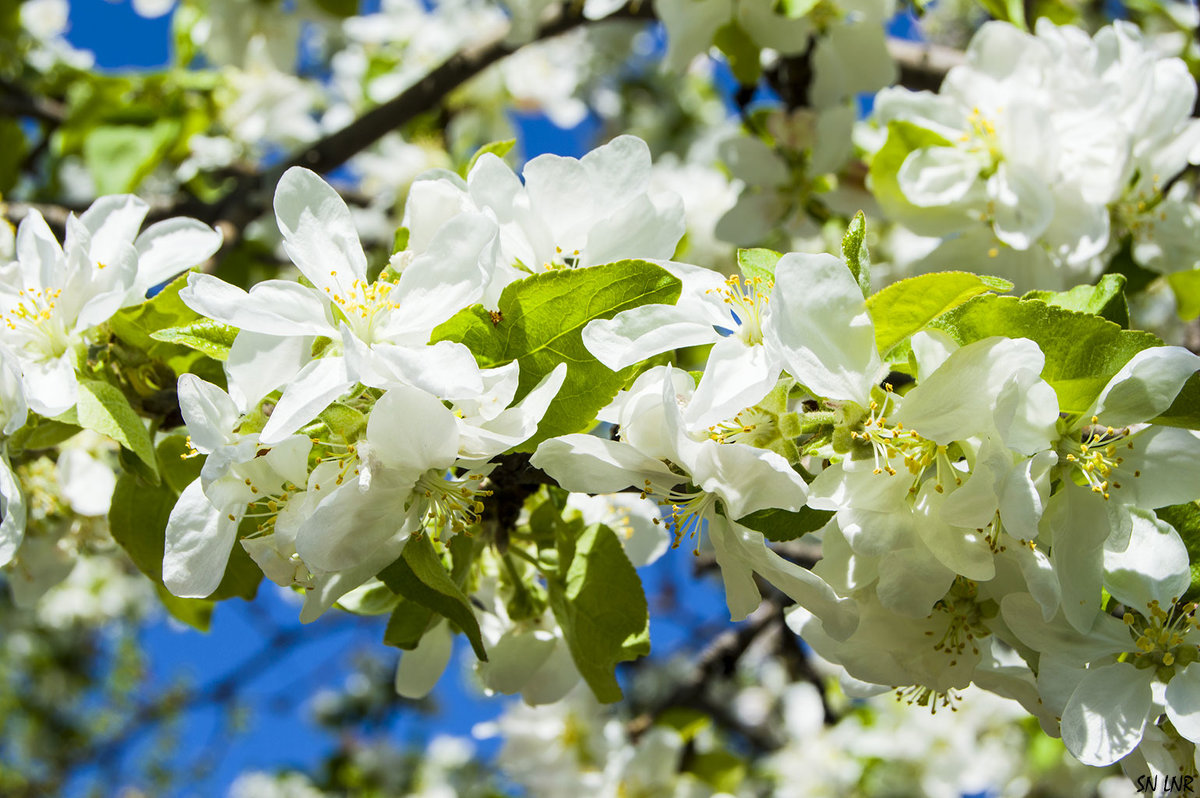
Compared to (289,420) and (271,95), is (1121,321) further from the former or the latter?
(271,95)

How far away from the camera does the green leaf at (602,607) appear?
1158 mm

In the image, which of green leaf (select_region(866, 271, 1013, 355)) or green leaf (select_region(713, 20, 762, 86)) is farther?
green leaf (select_region(713, 20, 762, 86))

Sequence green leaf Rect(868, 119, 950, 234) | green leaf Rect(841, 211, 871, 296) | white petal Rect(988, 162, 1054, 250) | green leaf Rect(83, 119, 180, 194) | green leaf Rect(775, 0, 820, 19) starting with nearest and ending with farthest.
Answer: green leaf Rect(841, 211, 871, 296), white petal Rect(988, 162, 1054, 250), green leaf Rect(868, 119, 950, 234), green leaf Rect(775, 0, 820, 19), green leaf Rect(83, 119, 180, 194)

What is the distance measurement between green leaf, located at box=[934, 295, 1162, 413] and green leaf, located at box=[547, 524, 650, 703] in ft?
1.52

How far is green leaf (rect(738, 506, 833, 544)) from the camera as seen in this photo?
103 cm

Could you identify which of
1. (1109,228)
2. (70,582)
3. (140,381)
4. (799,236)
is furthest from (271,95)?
(70,582)

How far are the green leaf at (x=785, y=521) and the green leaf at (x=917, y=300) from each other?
19 cm

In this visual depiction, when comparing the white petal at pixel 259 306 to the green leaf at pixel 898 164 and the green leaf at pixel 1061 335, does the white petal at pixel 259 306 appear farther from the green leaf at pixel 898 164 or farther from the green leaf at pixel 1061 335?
the green leaf at pixel 898 164

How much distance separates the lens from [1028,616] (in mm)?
1032

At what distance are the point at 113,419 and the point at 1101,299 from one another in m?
1.06

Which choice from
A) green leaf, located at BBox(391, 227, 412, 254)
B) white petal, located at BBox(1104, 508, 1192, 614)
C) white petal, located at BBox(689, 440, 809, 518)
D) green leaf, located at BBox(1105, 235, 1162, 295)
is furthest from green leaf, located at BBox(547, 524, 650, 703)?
green leaf, located at BBox(1105, 235, 1162, 295)

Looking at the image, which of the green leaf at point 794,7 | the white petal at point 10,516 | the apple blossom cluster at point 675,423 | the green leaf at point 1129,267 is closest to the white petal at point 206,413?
the apple blossom cluster at point 675,423

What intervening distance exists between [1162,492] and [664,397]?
0.54 metres

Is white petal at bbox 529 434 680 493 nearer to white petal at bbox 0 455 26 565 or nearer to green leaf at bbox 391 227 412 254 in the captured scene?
green leaf at bbox 391 227 412 254
